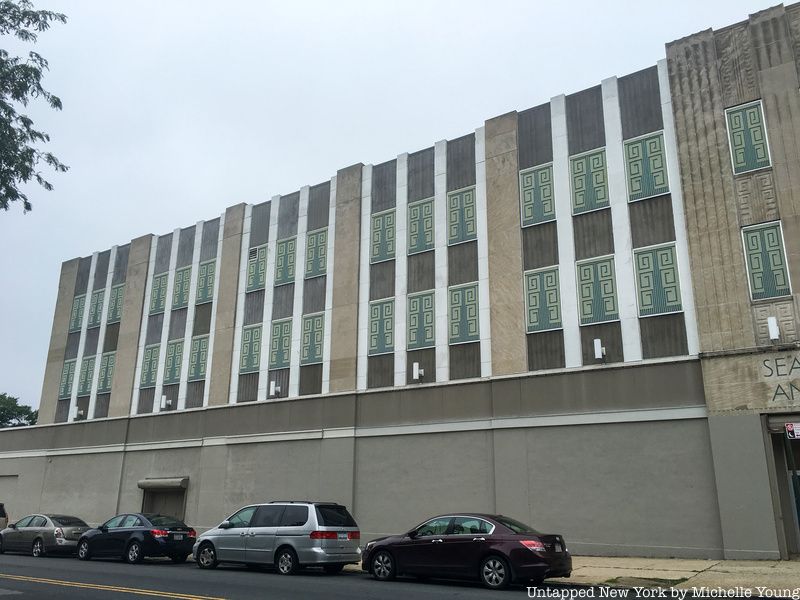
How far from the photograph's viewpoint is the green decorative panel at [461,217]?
22688 millimetres

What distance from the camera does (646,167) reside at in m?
19.7

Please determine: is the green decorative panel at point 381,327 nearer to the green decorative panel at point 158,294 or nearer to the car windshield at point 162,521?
the car windshield at point 162,521

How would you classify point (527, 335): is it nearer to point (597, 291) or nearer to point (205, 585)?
point (597, 291)

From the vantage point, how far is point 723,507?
16.3 meters

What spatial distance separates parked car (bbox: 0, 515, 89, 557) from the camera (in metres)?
21.6

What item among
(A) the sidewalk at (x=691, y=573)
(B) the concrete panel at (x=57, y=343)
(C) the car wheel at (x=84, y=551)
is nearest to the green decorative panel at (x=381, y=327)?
(A) the sidewalk at (x=691, y=573)

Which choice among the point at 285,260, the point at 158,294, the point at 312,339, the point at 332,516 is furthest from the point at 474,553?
the point at 158,294

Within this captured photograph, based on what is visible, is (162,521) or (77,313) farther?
(77,313)

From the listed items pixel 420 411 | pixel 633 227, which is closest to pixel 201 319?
pixel 420 411

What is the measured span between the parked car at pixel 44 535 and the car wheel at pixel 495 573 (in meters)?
14.8

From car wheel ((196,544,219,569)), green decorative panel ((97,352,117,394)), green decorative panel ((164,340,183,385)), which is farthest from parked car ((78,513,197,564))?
green decorative panel ((97,352,117,394))

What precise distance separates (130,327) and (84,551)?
1293 cm

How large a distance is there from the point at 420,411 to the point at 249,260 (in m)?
10.8

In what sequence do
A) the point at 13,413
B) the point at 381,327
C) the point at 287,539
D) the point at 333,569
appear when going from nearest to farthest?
the point at 287,539, the point at 333,569, the point at 381,327, the point at 13,413
